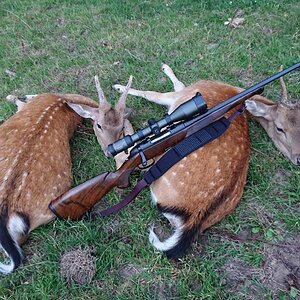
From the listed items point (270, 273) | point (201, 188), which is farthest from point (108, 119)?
point (270, 273)

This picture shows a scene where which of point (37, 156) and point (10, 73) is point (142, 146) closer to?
point (37, 156)

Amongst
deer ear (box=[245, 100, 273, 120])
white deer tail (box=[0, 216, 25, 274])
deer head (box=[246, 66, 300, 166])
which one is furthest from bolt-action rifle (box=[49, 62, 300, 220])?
deer ear (box=[245, 100, 273, 120])

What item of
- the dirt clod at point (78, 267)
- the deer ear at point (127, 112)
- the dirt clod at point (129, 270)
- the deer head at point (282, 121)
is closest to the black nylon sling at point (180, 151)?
the dirt clod at point (129, 270)

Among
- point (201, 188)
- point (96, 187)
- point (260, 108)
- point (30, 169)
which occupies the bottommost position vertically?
point (260, 108)

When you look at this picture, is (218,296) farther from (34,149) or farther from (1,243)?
(34,149)

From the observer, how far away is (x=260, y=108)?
483 centimetres

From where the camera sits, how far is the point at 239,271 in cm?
368

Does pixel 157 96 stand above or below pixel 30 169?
below

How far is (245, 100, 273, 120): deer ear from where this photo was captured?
481 centimetres

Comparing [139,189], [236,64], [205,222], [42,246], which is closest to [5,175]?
[42,246]

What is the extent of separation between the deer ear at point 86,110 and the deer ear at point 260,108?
5.10 feet

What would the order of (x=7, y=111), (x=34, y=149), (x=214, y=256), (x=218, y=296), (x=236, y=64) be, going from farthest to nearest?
1. (x=236, y=64)
2. (x=7, y=111)
3. (x=34, y=149)
4. (x=214, y=256)
5. (x=218, y=296)

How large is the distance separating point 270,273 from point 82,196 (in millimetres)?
1588

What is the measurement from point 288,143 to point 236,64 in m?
1.61
